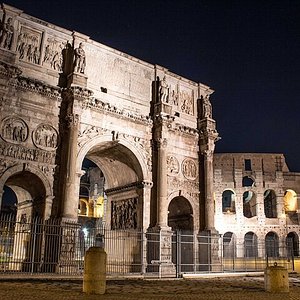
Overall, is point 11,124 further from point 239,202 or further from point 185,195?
point 239,202

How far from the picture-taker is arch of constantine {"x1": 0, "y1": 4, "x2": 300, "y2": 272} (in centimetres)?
1620

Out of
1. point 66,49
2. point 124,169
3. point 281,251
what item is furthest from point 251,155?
point 66,49

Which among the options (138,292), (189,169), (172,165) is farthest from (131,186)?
(138,292)

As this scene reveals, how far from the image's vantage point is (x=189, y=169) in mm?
21672

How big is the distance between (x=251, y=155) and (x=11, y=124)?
2807 centimetres

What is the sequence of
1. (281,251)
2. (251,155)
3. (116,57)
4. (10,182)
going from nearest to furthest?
(10,182)
(116,57)
(281,251)
(251,155)

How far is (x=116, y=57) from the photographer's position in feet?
64.9

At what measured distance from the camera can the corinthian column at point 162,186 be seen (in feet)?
62.5

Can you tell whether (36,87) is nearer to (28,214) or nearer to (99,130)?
(99,130)

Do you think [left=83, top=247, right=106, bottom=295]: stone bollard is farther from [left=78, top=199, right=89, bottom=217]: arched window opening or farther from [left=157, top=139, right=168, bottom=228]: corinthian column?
[left=78, top=199, right=89, bottom=217]: arched window opening

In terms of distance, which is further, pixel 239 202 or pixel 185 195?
pixel 239 202

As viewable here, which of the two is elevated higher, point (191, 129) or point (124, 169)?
point (191, 129)

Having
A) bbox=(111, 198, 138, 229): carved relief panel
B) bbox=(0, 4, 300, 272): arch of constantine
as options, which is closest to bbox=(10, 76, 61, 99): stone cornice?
bbox=(0, 4, 300, 272): arch of constantine

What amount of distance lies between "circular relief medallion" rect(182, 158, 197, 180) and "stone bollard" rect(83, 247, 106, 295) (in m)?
13.4
